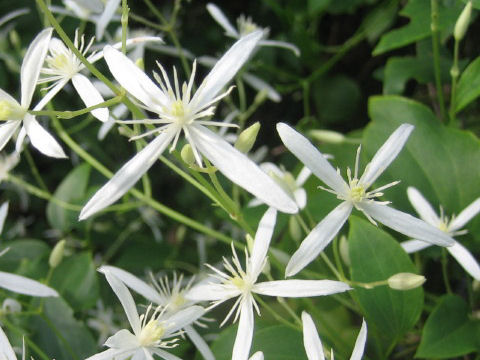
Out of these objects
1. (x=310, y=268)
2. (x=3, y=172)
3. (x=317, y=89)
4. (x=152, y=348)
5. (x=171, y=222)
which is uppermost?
(x=317, y=89)

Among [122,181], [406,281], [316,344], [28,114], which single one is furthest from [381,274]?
[28,114]

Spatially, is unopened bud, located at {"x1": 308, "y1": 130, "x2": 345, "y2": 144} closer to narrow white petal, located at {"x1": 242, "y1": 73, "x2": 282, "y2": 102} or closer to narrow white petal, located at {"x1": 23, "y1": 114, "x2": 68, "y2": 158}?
narrow white petal, located at {"x1": 242, "y1": 73, "x2": 282, "y2": 102}

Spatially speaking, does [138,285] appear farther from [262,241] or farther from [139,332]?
[262,241]

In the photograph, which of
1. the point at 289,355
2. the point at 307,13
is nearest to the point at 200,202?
the point at 307,13

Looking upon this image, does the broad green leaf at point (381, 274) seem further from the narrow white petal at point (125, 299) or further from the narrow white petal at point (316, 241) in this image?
the narrow white petal at point (125, 299)

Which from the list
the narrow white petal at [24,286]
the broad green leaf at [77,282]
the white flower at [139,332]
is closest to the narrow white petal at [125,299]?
the white flower at [139,332]

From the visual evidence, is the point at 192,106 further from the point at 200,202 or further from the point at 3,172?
the point at 200,202
